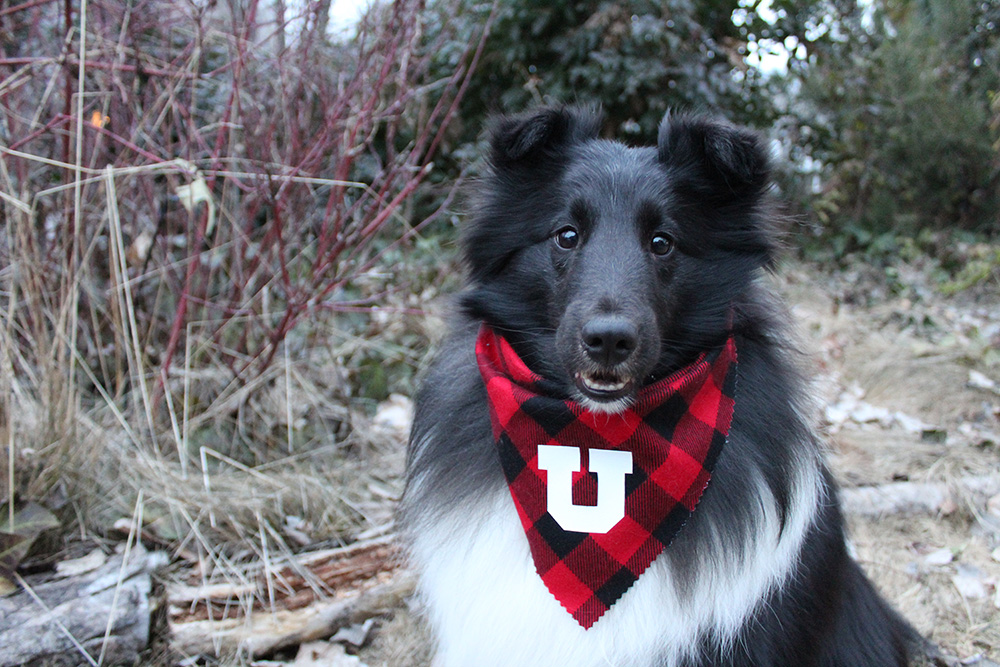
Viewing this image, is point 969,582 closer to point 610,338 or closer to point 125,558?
point 610,338

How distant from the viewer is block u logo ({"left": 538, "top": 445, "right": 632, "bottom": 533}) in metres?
2.05

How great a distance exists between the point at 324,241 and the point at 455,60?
2574mm

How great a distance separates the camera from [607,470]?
6.79ft

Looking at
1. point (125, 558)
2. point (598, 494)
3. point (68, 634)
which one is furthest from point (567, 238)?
point (68, 634)

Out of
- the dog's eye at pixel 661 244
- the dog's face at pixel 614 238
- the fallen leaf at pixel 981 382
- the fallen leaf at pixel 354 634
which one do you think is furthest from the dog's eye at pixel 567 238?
the fallen leaf at pixel 981 382

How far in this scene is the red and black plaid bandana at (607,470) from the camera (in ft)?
6.59

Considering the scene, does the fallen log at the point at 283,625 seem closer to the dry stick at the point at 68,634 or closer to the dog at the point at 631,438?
the dry stick at the point at 68,634

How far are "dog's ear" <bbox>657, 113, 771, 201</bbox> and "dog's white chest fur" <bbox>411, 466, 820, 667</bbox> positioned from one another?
2.74ft

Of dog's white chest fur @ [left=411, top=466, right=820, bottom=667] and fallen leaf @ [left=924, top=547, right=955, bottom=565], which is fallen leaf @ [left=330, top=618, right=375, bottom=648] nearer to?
dog's white chest fur @ [left=411, top=466, right=820, bottom=667]

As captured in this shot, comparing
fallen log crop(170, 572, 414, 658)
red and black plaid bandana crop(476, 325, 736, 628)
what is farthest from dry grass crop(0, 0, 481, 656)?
red and black plaid bandana crop(476, 325, 736, 628)

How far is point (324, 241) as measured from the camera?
3438 millimetres

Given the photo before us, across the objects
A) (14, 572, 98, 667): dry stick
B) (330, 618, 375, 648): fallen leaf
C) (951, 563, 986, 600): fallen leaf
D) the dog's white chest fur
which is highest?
the dog's white chest fur

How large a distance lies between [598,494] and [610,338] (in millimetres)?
489

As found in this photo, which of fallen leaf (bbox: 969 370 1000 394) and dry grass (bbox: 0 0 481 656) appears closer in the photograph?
dry grass (bbox: 0 0 481 656)
